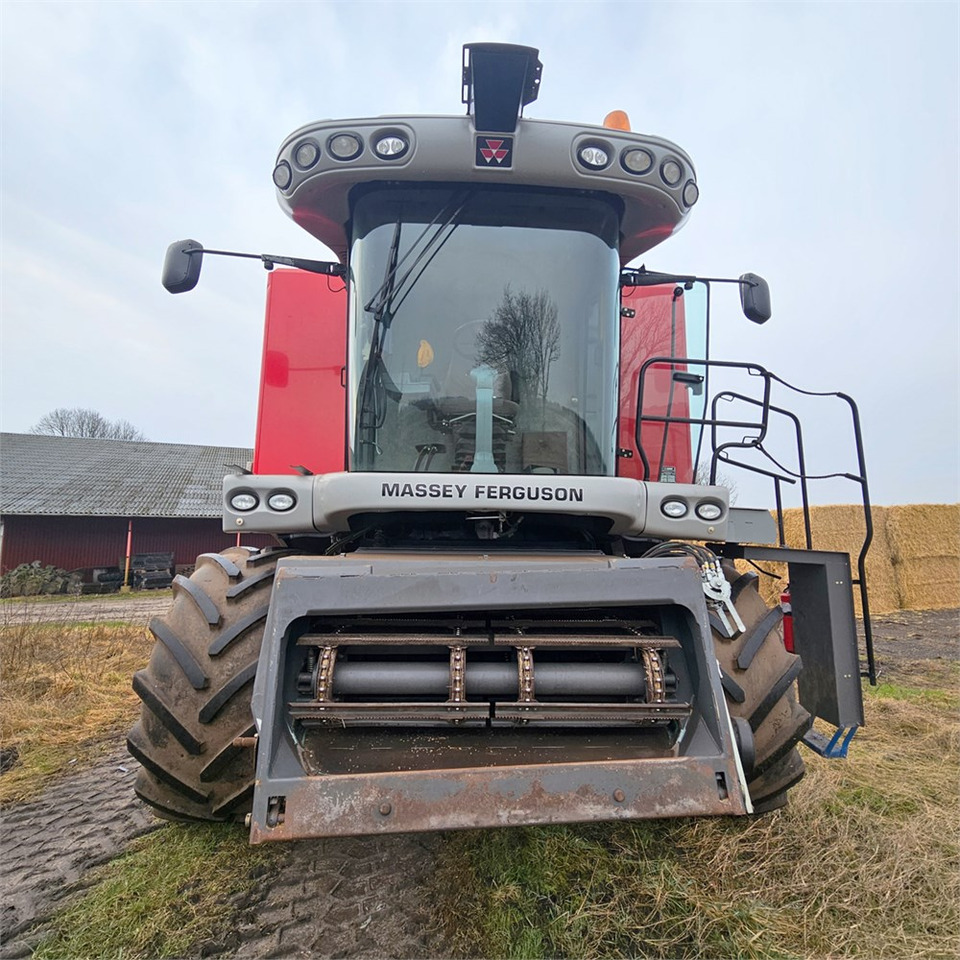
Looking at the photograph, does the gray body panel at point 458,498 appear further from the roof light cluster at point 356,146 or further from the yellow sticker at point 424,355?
the roof light cluster at point 356,146

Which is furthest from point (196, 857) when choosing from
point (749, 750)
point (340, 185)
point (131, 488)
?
point (131, 488)

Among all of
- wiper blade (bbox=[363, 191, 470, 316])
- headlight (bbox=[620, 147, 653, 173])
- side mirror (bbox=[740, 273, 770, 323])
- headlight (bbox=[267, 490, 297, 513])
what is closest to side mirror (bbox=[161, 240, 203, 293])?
wiper blade (bbox=[363, 191, 470, 316])

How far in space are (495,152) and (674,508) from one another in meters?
1.80

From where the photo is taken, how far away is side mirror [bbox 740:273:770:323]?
11.1ft

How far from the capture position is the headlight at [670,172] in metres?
2.93

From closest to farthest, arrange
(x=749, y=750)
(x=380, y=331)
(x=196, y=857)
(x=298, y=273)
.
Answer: (x=749, y=750) < (x=196, y=857) < (x=380, y=331) < (x=298, y=273)

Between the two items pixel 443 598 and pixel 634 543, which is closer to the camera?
pixel 443 598

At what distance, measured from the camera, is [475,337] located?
288 centimetres

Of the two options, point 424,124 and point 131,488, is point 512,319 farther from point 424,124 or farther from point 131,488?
point 131,488

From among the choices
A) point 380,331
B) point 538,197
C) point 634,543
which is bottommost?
point 634,543

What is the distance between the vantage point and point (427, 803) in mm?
1754

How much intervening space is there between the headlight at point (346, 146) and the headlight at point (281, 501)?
1.58 meters

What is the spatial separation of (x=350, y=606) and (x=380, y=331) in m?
1.42

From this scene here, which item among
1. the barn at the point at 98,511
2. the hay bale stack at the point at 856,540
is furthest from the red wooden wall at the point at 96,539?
the hay bale stack at the point at 856,540
